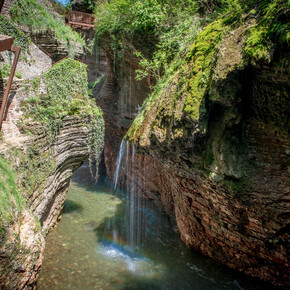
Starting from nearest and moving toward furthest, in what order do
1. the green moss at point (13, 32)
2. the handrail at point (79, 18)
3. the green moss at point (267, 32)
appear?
the green moss at point (267, 32) < the green moss at point (13, 32) < the handrail at point (79, 18)

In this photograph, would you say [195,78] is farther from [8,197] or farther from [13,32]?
[13,32]

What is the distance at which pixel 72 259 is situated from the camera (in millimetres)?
6605

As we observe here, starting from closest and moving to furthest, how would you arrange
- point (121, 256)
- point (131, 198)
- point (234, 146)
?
→ point (234, 146) → point (121, 256) → point (131, 198)

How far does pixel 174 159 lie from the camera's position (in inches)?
211

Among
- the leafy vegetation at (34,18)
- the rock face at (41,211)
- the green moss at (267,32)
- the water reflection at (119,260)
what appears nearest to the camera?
the green moss at (267,32)

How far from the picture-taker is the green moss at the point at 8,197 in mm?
3974

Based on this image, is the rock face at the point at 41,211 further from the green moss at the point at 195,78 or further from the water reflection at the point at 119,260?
the green moss at the point at 195,78

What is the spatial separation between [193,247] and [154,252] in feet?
4.39

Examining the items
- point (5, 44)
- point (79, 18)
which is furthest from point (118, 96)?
point (79, 18)

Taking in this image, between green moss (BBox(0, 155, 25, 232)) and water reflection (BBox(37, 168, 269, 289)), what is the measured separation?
8.02 ft

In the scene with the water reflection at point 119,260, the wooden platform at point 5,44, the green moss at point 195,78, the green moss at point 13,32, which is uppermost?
the green moss at point 13,32

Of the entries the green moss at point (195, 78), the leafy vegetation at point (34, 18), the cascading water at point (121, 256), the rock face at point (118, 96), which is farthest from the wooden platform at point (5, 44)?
the leafy vegetation at point (34, 18)

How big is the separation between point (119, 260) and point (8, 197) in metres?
4.14

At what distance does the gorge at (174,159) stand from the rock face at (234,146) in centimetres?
2
